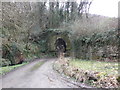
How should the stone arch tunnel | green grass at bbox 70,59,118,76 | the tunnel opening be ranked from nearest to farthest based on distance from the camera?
green grass at bbox 70,59,118,76 → the stone arch tunnel → the tunnel opening

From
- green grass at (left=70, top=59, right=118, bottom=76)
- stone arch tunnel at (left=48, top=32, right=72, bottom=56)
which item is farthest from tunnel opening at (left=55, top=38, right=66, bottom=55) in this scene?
green grass at (left=70, top=59, right=118, bottom=76)

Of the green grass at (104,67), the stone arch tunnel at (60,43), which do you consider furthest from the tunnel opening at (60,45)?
the green grass at (104,67)

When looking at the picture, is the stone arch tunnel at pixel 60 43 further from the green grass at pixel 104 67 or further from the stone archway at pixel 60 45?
the green grass at pixel 104 67

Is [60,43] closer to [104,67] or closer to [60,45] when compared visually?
[60,45]

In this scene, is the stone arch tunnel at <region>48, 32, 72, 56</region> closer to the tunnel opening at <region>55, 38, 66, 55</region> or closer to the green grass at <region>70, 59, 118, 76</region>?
the tunnel opening at <region>55, 38, 66, 55</region>

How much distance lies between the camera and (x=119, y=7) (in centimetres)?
1098

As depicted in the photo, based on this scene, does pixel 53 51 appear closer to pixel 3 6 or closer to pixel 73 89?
pixel 3 6

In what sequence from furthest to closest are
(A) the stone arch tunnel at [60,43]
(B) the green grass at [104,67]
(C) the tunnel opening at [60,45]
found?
1. (C) the tunnel opening at [60,45]
2. (A) the stone arch tunnel at [60,43]
3. (B) the green grass at [104,67]

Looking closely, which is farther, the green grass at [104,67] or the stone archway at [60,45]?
the stone archway at [60,45]

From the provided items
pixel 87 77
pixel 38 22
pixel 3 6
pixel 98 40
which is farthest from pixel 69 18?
pixel 87 77

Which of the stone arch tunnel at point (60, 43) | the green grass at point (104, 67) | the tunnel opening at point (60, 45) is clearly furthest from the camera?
the tunnel opening at point (60, 45)

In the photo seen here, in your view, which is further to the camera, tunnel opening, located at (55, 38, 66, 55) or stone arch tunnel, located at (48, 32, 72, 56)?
tunnel opening, located at (55, 38, 66, 55)

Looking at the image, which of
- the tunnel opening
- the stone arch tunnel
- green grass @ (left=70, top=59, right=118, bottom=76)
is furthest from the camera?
the tunnel opening

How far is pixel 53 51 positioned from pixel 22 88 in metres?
13.0
